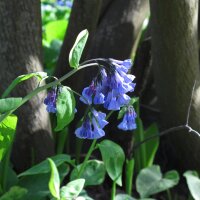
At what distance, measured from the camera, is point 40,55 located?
1.68m

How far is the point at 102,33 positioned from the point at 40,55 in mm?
475

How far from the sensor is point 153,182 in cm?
175

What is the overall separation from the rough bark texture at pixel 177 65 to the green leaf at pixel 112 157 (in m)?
0.45

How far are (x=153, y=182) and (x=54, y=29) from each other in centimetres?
122

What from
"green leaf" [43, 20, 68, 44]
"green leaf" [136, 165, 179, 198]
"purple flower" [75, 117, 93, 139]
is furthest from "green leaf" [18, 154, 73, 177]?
"green leaf" [43, 20, 68, 44]

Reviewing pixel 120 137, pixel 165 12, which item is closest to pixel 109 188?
pixel 120 137

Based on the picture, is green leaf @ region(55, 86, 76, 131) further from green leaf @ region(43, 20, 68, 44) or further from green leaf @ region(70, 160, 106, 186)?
green leaf @ region(43, 20, 68, 44)

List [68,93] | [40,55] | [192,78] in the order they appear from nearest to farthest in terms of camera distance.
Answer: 1. [68,93]
2. [40,55]
3. [192,78]

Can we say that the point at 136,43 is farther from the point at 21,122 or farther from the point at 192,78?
the point at 21,122

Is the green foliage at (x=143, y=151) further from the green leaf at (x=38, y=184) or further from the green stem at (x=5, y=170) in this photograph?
the green stem at (x=5, y=170)

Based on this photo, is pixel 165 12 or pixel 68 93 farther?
pixel 165 12

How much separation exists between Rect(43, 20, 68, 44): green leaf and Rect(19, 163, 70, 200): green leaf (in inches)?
46.8

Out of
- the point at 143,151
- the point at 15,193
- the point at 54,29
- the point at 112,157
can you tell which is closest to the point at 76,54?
the point at 112,157

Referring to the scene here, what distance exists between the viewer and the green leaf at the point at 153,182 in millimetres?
1718
